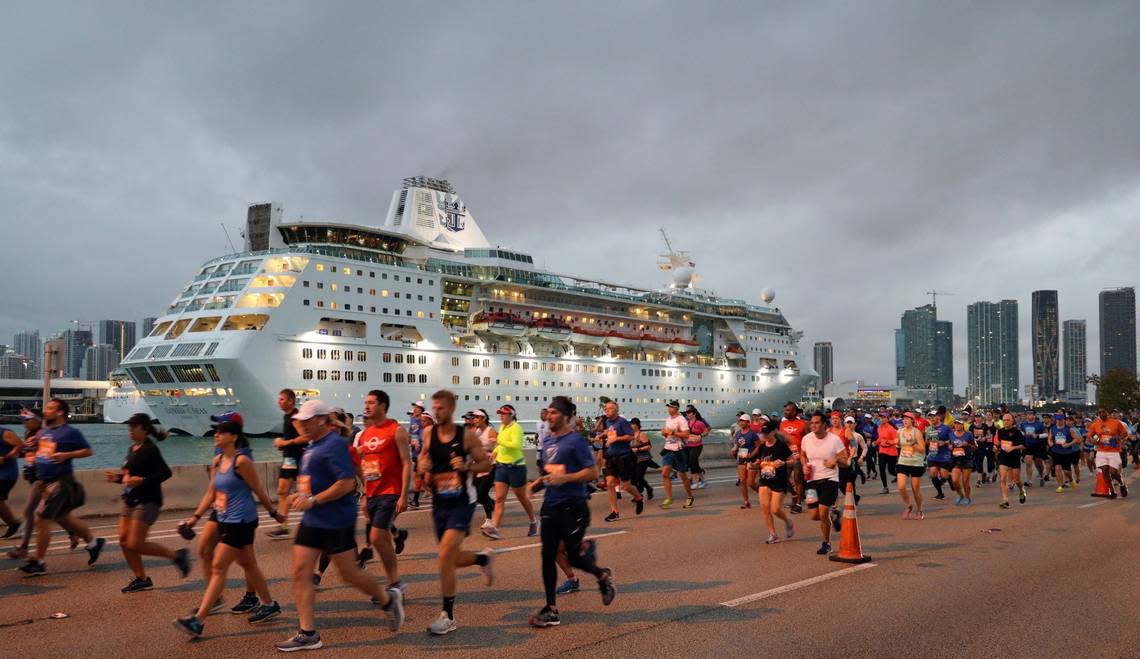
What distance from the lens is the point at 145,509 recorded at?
723cm

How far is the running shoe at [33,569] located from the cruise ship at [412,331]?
31.5 metres

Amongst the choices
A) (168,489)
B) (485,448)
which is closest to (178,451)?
(168,489)

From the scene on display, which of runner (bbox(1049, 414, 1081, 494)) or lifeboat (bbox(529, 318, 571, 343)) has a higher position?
lifeboat (bbox(529, 318, 571, 343))

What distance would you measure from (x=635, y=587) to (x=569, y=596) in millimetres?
721

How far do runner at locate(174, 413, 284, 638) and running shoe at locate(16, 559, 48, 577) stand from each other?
303 centimetres

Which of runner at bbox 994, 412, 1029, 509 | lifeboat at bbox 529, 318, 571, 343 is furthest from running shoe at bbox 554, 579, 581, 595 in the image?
lifeboat at bbox 529, 318, 571, 343

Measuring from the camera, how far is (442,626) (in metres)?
5.85

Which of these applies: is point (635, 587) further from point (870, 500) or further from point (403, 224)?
point (403, 224)

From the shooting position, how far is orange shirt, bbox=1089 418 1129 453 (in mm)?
15656

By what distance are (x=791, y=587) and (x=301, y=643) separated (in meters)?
4.44

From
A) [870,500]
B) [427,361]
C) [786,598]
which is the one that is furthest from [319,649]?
[427,361]

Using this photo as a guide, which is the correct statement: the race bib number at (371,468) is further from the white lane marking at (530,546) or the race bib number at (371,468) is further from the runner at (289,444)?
the white lane marking at (530,546)

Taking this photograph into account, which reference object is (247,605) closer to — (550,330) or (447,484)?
(447,484)

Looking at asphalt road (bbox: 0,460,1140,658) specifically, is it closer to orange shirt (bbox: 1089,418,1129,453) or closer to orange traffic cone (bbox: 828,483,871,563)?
orange traffic cone (bbox: 828,483,871,563)
